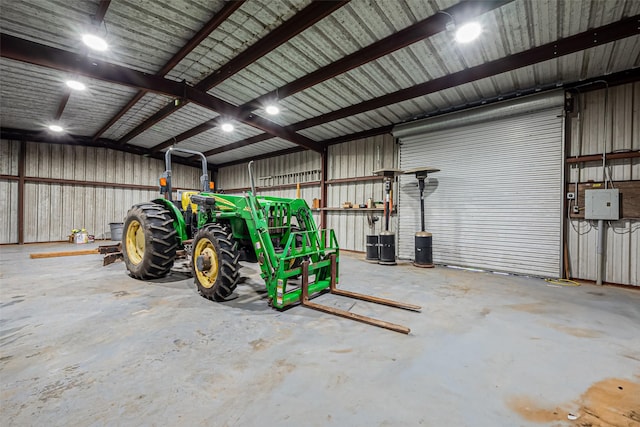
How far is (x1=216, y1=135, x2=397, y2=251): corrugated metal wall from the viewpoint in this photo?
25.6ft

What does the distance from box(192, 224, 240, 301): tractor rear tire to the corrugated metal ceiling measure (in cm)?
313

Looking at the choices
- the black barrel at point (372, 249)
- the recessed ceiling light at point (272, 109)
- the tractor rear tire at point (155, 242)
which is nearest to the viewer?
the tractor rear tire at point (155, 242)

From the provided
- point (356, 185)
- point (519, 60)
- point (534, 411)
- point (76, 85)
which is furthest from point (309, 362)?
point (76, 85)

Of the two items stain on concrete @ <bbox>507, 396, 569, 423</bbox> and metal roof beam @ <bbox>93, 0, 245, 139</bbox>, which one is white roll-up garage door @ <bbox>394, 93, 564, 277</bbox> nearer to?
stain on concrete @ <bbox>507, 396, 569, 423</bbox>

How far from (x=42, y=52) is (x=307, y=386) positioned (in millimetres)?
6432

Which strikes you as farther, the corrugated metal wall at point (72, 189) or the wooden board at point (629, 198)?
the corrugated metal wall at point (72, 189)

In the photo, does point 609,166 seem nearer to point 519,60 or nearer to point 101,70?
point 519,60

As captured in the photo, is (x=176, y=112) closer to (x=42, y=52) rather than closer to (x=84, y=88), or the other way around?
(x=84, y=88)

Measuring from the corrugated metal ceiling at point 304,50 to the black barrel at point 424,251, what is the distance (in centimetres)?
325

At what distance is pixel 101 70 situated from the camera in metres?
4.59

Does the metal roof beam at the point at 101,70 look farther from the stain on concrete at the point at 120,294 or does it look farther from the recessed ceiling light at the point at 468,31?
the recessed ceiling light at the point at 468,31

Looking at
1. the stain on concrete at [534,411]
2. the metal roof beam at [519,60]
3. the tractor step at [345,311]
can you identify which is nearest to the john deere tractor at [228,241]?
the tractor step at [345,311]

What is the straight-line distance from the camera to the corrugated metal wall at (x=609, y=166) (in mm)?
4426

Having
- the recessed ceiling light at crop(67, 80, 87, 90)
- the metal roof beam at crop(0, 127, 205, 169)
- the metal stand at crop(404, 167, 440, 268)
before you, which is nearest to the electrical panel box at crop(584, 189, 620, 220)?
the metal stand at crop(404, 167, 440, 268)
